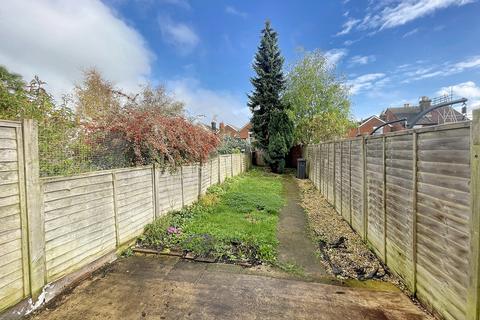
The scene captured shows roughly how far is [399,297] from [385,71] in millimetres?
17642

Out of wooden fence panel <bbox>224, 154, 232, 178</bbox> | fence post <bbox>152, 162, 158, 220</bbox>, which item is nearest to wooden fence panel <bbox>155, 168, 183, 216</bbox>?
fence post <bbox>152, 162, 158, 220</bbox>

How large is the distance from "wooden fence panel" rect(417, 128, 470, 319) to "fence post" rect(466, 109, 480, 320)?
60 millimetres

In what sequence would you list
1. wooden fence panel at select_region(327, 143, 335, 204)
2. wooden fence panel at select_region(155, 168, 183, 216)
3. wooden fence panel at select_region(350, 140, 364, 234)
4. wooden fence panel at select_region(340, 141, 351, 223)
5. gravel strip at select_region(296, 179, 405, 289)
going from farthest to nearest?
wooden fence panel at select_region(327, 143, 335, 204), wooden fence panel at select_region(340, 141, 351, 223), wooden fence panel at select_region(155, 168, 183, 216), wooden fence panel at select_region(350, 140, 364, 234), gravel strip at select_region(296, 179, 405, 289)

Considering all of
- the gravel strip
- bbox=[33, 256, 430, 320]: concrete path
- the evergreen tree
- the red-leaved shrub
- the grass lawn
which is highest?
the evergreen tree

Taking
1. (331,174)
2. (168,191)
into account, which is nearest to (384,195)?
(331,174)

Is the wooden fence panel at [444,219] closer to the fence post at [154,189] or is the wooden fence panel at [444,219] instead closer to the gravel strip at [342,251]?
the gravel strip at [342,251]

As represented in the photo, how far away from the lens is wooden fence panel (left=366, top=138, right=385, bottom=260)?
365 cm

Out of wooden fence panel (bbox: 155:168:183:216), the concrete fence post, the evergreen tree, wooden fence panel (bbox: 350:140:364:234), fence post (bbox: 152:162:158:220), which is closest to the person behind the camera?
the concrete fence post

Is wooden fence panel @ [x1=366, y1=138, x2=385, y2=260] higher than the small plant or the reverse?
higher

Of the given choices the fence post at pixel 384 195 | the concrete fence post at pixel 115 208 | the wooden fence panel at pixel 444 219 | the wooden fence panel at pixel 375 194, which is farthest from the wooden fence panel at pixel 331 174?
the concrete fence post at pixel 115 208

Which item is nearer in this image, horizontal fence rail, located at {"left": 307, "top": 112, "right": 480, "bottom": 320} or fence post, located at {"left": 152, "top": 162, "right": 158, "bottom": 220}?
horizontal fence rail, located at {"left": 307, "top": 112, "right": 480, "bottom": 320}

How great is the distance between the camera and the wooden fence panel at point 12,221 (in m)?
2.25

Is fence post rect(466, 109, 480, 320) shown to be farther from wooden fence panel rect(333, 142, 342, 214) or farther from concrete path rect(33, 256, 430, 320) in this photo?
wooden fence panel rect(333, 142, 342, 214)

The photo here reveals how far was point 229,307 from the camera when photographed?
2551 mm
